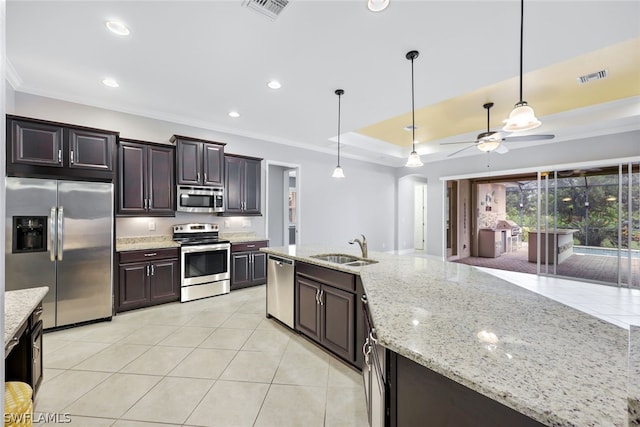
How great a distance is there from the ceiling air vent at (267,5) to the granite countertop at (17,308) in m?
2.40

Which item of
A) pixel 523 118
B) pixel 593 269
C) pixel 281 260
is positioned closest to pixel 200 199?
pixel 281 260

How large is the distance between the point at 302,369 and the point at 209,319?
1.61m

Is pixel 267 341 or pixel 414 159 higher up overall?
pixel 414 159

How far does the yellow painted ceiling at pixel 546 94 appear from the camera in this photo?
3.01 meters

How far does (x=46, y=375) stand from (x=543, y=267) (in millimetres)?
7796

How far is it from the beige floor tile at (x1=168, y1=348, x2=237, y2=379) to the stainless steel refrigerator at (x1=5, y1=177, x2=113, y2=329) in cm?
158

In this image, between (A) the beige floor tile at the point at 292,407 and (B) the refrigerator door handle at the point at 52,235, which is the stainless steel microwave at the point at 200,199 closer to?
(B) the refrigerator door handle at the point at 52,235

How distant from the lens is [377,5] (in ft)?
6.55

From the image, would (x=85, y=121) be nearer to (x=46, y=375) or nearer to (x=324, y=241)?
(x=46, y=375)

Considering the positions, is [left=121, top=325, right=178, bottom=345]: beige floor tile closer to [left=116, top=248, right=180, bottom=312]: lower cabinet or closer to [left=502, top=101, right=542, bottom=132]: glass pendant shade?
[left=116, top=248, right=180, bottom=312]: lower cabinet

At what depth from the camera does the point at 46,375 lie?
2182 mm

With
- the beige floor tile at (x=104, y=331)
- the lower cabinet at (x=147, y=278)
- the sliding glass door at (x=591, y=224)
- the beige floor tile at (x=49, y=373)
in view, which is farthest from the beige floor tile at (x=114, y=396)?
the sliding glass door at (x=591, y=224)

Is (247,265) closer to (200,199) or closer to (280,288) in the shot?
(200,199)

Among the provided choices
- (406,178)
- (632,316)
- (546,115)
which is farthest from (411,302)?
(406,178)
